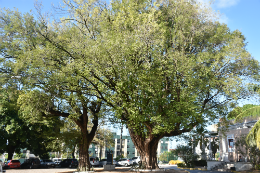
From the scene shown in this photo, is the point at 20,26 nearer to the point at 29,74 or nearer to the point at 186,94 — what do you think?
the point at 29,74

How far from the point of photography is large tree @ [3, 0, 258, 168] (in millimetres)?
13797

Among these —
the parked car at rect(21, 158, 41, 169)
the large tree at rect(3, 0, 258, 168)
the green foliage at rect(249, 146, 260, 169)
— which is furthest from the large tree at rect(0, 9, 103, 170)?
the parked car at rect(21, 158, 41, 169)

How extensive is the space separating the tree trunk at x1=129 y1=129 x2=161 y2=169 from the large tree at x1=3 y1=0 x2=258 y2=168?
81 millimetres

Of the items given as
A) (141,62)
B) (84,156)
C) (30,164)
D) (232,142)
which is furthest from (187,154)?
(30,164)

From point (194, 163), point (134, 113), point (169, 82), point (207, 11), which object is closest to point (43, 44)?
point (134, 113)

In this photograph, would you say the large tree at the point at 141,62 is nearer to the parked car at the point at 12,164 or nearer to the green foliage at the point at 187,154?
the green foliage at the point at 187,154

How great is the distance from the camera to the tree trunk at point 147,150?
18569mm

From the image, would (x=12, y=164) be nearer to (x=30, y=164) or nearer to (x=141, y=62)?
(x=30, y=164)

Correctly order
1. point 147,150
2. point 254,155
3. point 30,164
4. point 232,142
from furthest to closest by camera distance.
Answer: point 30,164
point 232,142
point 254,155
point 147,150

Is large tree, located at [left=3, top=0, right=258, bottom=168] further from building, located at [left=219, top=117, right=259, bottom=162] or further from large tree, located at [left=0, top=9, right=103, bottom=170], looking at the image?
building, located at [left=219, top=117, right=259, bottom=162]

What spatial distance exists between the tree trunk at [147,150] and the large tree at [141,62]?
0.27 feet

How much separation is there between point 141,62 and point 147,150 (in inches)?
315

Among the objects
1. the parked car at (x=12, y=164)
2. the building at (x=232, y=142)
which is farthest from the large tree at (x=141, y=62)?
the parked car at (x=12, y=164)

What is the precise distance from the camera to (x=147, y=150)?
18.8 meters
